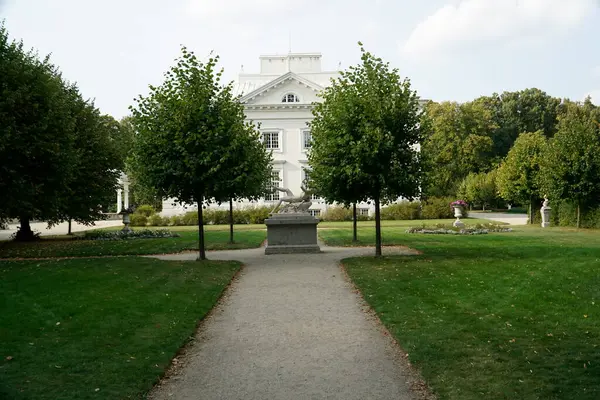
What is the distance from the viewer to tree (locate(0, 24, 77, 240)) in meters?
18.6

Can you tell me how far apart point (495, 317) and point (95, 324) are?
21.7 ft

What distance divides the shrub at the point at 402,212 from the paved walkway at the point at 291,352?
113ft

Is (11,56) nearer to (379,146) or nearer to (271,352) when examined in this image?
Answer: (379,146)

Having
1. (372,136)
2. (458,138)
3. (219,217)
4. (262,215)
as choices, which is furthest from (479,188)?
(372,136)

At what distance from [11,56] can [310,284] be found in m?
14.2

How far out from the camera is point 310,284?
44.3ft

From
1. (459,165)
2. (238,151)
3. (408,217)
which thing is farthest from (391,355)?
(459,165)

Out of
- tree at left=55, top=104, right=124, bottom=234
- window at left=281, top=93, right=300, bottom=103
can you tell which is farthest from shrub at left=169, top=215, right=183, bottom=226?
window at left=281, top=93, right=300, bottom=103

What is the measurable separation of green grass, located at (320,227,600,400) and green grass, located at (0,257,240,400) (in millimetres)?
3435

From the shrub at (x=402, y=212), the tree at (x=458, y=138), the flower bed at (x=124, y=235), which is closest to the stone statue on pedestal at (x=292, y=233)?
the flower bed at (x=124, y=235)

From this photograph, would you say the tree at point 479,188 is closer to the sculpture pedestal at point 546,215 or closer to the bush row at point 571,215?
the bush row at point 571,215

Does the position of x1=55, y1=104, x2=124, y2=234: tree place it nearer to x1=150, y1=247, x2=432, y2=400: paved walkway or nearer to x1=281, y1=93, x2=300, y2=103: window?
x1=150, y1=247, x2=432, y2=400: paved walkway

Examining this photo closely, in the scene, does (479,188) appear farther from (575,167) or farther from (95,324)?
(95,324)

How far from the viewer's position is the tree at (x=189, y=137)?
1683 cm
